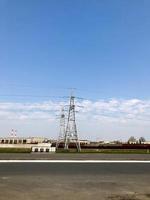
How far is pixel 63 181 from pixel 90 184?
1.46m

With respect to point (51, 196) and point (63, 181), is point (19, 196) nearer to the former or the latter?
point (51, 196)

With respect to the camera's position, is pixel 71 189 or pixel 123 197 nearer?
pixel 123 197

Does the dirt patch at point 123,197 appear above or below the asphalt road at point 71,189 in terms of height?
below

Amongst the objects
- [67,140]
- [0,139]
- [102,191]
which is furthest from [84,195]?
[0,139]

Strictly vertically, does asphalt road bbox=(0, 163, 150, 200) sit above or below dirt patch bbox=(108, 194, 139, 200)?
above

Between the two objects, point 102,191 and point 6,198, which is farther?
point 102,191

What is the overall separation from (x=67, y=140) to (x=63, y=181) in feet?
167

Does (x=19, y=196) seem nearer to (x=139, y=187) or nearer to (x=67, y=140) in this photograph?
(x=139, y=187)

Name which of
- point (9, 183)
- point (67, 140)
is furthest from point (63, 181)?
point (67, 140)

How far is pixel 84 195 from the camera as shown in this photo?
11.7 meters

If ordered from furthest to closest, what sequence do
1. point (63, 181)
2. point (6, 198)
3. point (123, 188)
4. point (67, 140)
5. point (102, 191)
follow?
point (67, 140) < point (63, 181) < point (123, 188) < point (102, 191) < point (6, 198)

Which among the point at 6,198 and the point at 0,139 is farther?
the point at 0,139

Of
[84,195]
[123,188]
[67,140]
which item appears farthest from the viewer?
[67,140]

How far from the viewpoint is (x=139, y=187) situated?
1428 cm
